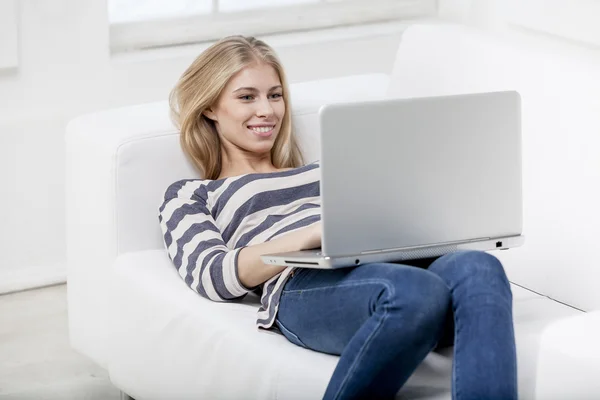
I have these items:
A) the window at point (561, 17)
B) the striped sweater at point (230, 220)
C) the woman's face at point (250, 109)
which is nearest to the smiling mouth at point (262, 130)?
the woman's face at point (250, 109)

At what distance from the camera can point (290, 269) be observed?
1989mm

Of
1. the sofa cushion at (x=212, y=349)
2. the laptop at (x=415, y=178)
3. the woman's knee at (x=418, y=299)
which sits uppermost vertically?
the laptop at (x=415, y=178)

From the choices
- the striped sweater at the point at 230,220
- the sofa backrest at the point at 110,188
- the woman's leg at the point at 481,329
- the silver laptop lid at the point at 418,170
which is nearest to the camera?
the woman's leg at the point at 481,329

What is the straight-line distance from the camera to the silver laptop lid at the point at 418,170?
1754 mm

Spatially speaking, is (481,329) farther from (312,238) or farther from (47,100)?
(47,100)

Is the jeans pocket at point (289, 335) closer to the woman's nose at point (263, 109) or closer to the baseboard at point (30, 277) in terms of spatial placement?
the woman's nose at point (263, 109)

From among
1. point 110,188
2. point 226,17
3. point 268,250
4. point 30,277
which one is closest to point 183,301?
point 268,250

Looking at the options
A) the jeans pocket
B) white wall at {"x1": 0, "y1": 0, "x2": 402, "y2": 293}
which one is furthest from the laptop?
white wall at {"x1": 0, "y1": 0, "x2": 402, "y2": 293}

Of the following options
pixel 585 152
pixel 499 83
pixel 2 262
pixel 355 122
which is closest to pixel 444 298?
pixel 355 122

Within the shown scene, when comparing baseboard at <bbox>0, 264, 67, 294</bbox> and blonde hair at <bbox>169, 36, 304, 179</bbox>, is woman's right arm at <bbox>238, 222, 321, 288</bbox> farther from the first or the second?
baseboard at <bbox>0, 264, 67, 294</bbox>

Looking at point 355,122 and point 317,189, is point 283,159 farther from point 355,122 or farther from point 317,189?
point 355,122

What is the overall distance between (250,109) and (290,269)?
452 millimetres

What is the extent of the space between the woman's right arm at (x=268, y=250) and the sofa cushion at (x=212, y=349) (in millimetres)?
84

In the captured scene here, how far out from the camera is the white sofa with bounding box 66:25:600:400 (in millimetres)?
1817
